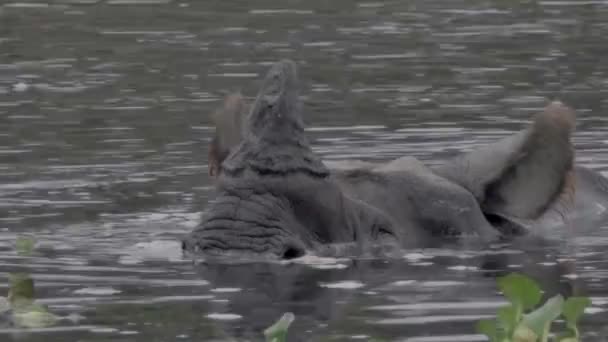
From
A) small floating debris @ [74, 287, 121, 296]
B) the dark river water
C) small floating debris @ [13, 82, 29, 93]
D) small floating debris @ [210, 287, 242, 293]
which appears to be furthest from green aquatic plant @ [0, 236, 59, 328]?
small floating debris @ [13, 82, 29, 93]

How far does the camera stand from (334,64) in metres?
20.1

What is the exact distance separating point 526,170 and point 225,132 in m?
1.83

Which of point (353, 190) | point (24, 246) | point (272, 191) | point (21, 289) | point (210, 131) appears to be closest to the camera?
point (21, 289)

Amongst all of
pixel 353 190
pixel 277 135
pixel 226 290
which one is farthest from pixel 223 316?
pixel 353 190

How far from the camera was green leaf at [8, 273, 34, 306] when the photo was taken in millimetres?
9422

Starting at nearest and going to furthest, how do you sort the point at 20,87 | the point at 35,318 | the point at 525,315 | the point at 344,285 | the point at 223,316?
1. the point at 525,315
2. the point at 35,318
3. the point at 223,316
4. the point at 344,285
5. the point at 20,87

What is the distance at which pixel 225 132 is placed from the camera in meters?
11.5

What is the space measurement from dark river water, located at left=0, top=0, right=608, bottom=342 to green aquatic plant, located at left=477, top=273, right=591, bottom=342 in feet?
3.03

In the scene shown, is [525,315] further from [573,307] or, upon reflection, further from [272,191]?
[272,191]

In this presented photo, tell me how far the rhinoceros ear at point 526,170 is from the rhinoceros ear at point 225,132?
1287mm

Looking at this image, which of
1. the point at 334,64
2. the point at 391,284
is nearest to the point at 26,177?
the point at 391,284

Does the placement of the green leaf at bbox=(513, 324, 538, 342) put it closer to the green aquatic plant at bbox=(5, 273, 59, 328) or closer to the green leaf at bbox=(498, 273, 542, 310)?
the green leaf at bbox=(498, 273, 542, 310)

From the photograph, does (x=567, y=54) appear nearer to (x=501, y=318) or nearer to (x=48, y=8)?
(x=48, y=8)

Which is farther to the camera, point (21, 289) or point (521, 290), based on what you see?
point (21, 289)
